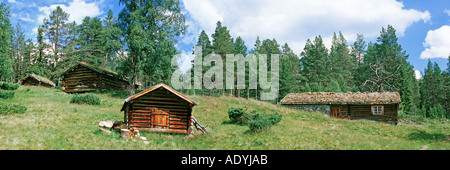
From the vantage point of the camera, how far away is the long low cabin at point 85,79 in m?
35.9

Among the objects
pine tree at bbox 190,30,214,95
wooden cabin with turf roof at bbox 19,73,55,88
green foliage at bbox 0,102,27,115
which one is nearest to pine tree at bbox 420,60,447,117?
pine tree at bbox 190,30,214,95

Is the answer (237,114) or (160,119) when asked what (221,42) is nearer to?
(237,114)

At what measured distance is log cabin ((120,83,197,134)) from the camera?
1673 cm

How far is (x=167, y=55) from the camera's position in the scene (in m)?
33.8

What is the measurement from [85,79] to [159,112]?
25565 mm

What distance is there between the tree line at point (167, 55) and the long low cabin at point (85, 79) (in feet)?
10.7

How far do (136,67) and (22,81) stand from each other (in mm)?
27606

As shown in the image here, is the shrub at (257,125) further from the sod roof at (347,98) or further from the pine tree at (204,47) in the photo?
the pine tree at (204,47)

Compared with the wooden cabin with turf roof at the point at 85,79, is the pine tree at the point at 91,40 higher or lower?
higher

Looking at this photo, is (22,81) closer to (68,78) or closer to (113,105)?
(68,78)

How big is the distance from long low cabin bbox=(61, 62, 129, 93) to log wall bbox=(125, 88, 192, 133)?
887 inches

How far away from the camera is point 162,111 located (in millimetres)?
16969

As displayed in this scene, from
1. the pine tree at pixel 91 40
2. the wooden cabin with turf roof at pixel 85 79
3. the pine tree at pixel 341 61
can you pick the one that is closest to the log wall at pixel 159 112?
the wooden cabin with turf roof at pixel 85 79
